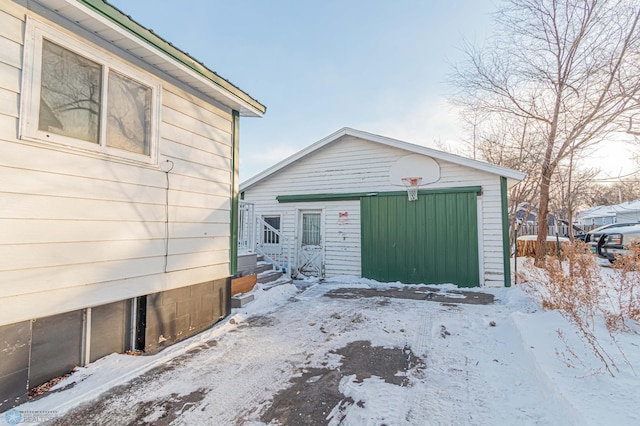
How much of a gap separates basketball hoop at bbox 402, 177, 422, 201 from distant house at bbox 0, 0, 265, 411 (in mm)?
5496

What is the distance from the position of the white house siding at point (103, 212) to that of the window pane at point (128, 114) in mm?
188

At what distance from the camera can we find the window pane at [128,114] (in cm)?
303

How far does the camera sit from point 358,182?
877 cm

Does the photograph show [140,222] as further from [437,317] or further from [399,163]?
[399,163]

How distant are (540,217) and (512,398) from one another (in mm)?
9787

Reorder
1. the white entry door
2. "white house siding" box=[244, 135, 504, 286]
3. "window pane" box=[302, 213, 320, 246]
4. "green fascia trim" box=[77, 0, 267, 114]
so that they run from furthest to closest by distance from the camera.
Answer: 1. "window pane" box=[302, 213, 320, 246]
2. the white entry door
3. "white house siding" box=[244, 135, 504, 286]
4. "green fascia trim" box=[77, 0, 267, 114]

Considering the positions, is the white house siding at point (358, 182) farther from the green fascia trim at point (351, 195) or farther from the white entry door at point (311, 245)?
the white entry door at point (311, 245)

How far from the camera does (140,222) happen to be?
3.27 metres

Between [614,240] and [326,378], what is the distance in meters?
11.5

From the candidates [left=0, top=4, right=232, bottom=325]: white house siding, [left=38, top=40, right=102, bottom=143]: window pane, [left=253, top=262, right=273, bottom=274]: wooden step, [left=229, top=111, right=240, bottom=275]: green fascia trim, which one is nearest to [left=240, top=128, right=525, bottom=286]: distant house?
[left=253, top=262, right=273, bottom=274]: wooden step

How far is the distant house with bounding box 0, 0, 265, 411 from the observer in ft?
7.55

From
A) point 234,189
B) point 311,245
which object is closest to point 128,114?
point 234,189

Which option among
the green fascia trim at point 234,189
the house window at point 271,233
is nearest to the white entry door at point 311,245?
the house window at point 271,233

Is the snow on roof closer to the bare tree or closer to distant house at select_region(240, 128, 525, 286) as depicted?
distant house at select_region(240, 128, 525, 286)
